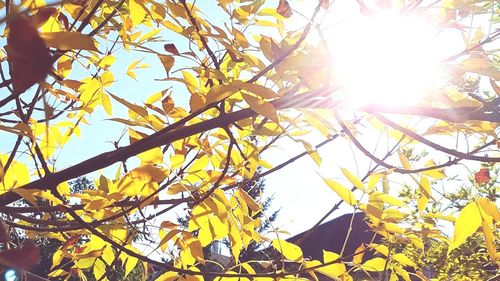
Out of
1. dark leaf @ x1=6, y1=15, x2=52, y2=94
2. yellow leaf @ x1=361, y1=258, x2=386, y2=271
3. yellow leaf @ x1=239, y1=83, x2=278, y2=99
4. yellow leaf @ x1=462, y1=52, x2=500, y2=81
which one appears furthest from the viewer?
yellow leaf @ x1=361, y1=258, x2=386, y2=271

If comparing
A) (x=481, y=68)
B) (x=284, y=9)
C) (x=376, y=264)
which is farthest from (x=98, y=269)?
(x=481, y=68)

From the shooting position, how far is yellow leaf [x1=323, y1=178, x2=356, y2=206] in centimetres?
70

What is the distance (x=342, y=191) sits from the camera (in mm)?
718

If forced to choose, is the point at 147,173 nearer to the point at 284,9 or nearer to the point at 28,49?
the point at 284,9

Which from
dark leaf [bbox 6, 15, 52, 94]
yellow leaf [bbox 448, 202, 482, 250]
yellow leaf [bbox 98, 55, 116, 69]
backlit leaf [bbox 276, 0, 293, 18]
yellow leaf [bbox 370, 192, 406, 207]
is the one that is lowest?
yellow leaf [bbox 448, 202, 482, 250]

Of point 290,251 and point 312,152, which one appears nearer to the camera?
point 312,152

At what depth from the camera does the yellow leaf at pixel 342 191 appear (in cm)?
70

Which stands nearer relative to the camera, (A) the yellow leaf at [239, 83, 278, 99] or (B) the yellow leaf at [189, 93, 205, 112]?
(A) the yellow leaf at [239, 83, 278, 99]

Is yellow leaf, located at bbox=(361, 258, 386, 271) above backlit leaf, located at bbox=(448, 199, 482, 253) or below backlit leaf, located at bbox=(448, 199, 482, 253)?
below

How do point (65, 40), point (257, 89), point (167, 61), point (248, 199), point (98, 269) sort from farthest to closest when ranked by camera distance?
point (98, 269), point (248, 199), point (167, 61), point (257, 89), point (65, 40)

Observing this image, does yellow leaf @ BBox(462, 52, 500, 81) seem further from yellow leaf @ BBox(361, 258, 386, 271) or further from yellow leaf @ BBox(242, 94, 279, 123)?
yellow leaf @ BBox(361, 258, 386, 271)

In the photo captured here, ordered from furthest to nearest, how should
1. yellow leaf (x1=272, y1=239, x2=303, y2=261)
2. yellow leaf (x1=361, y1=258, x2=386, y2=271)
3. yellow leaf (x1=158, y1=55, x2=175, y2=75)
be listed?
1. yellow leaf (x1=361, y1=258, x2=386, y2=271)
2. yellow leaf (x1=272, y1=239, x2=303, y2=261)
3. yellow leaf (x1=158, y1=55, x2=175, y2=75)

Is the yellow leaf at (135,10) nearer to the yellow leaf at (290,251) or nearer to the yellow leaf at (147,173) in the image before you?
the yellow leaf at (147,173)

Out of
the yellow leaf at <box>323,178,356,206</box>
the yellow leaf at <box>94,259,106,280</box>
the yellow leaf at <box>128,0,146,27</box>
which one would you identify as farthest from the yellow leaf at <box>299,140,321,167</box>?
the yellow leaf at <box>94,259,106,280</box>
